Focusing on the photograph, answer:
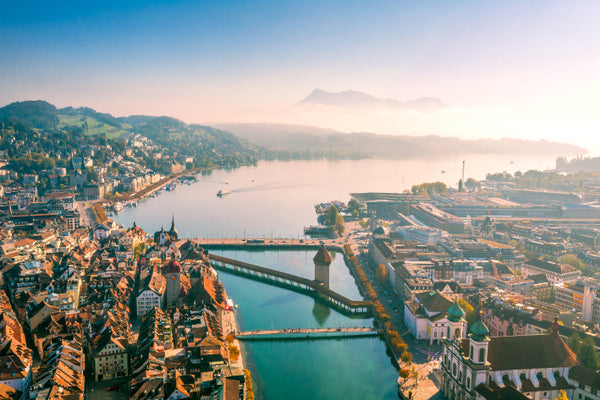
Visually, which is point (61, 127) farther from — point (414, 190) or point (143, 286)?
point (143, 286)

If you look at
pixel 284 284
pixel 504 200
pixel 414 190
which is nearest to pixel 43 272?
pixel 284 284

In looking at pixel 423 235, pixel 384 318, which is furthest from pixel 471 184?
pixel 384 318

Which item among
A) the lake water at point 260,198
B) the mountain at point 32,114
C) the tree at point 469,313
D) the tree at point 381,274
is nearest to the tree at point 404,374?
the tree at point 469,313

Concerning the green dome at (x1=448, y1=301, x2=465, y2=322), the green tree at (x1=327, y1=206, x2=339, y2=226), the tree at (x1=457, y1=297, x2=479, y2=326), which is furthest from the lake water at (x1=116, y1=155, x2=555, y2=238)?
the green dome at (x1=448, y1=301, x2=465, y2=322)

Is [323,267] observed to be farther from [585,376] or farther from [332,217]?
[332,217]

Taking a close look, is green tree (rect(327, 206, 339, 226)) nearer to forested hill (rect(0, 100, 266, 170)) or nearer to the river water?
the river water

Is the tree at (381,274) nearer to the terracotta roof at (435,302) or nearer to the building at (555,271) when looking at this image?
the terracotta roof at (435,302)
